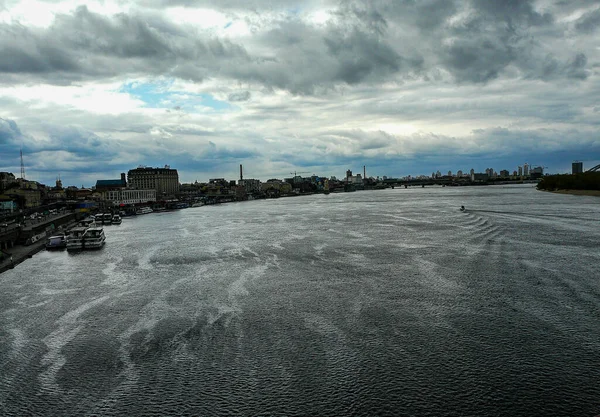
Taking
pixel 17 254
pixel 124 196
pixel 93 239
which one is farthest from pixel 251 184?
pixel 17 254

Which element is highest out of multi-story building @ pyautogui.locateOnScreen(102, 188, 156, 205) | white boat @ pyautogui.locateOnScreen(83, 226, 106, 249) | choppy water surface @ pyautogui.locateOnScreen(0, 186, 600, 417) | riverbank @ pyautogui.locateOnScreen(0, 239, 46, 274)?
multi-story building @ pyautogui.locateOnScreen(102, 188, 156, 205)

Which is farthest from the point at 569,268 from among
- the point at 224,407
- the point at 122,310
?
the point at 122,310

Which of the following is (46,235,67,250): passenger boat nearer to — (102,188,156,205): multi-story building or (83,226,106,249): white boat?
(83,226,106,249): white boat

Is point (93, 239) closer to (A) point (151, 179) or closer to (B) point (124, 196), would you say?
(B) point (124, 196)

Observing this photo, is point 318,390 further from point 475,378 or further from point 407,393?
point 475,378

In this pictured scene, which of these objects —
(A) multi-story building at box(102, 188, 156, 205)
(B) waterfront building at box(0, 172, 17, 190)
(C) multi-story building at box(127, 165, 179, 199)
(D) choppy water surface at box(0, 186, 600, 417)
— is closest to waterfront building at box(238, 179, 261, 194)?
(C) multi-story building at box(127, 165, 179, 199)

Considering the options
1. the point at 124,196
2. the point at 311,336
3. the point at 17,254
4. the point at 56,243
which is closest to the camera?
the point at 311,336

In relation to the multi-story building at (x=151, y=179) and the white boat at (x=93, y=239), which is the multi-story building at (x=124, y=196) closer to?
the multi-story building at (x=151, y=179)

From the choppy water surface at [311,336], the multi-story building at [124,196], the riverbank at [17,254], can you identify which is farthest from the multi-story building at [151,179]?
the choppy water surface at [311,336]

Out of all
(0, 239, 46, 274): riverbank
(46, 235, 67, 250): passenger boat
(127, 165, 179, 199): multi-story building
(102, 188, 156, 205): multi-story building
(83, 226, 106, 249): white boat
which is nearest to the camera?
(0, 239, 46, 274): riverbank
